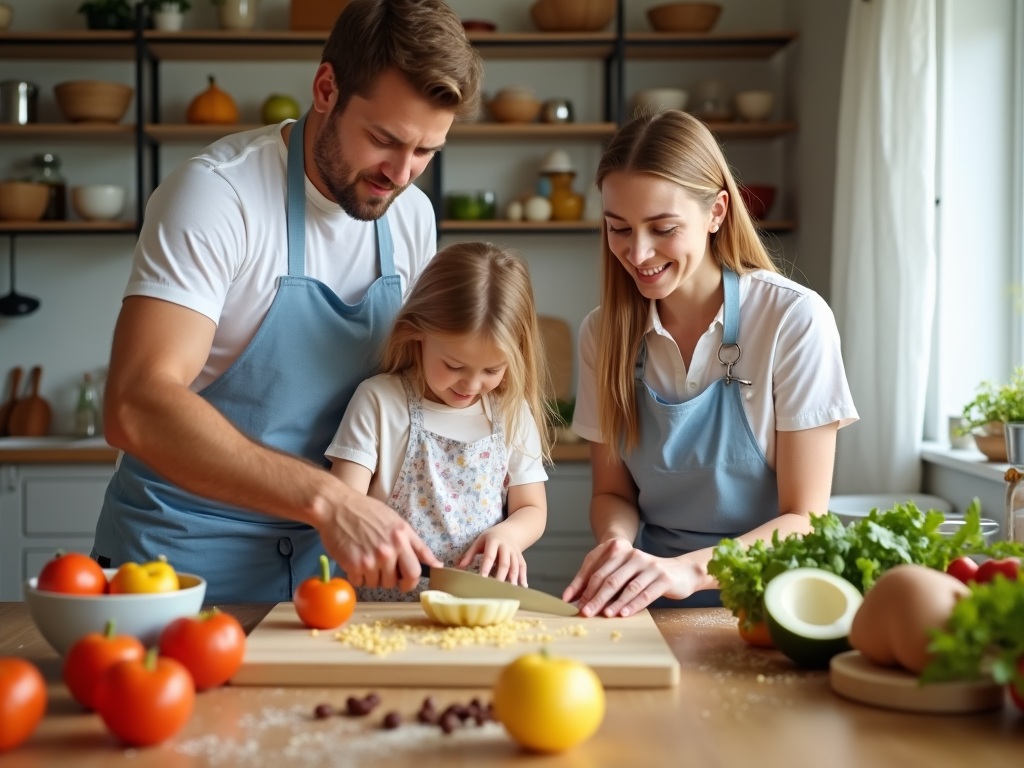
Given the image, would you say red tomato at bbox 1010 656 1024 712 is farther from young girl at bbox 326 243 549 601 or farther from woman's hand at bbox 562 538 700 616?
young girl at bbox 326 243 549 601

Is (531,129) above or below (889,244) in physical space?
above

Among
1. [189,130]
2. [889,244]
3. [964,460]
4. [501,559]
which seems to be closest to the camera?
[501,559]

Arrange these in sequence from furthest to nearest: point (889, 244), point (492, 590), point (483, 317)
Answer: point (889, 244)
point (483, 317)
point (492, 590)

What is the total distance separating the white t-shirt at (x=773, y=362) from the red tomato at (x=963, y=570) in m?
0.51

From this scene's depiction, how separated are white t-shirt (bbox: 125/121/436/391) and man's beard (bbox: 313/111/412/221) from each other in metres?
0.06

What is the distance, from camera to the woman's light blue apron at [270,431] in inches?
75.0

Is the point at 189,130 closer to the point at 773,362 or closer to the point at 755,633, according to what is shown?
the point at 773,362

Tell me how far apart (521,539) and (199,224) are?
79cm

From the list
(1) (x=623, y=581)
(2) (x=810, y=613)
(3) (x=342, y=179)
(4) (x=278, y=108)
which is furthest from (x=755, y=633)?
(4) (x=278, y=108)

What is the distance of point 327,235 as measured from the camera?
1979 millimetres

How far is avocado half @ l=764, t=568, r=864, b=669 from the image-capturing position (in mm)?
1357

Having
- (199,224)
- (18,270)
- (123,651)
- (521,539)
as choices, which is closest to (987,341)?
(521,539)

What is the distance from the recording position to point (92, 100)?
446 centimetres

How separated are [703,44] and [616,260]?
277 cm
